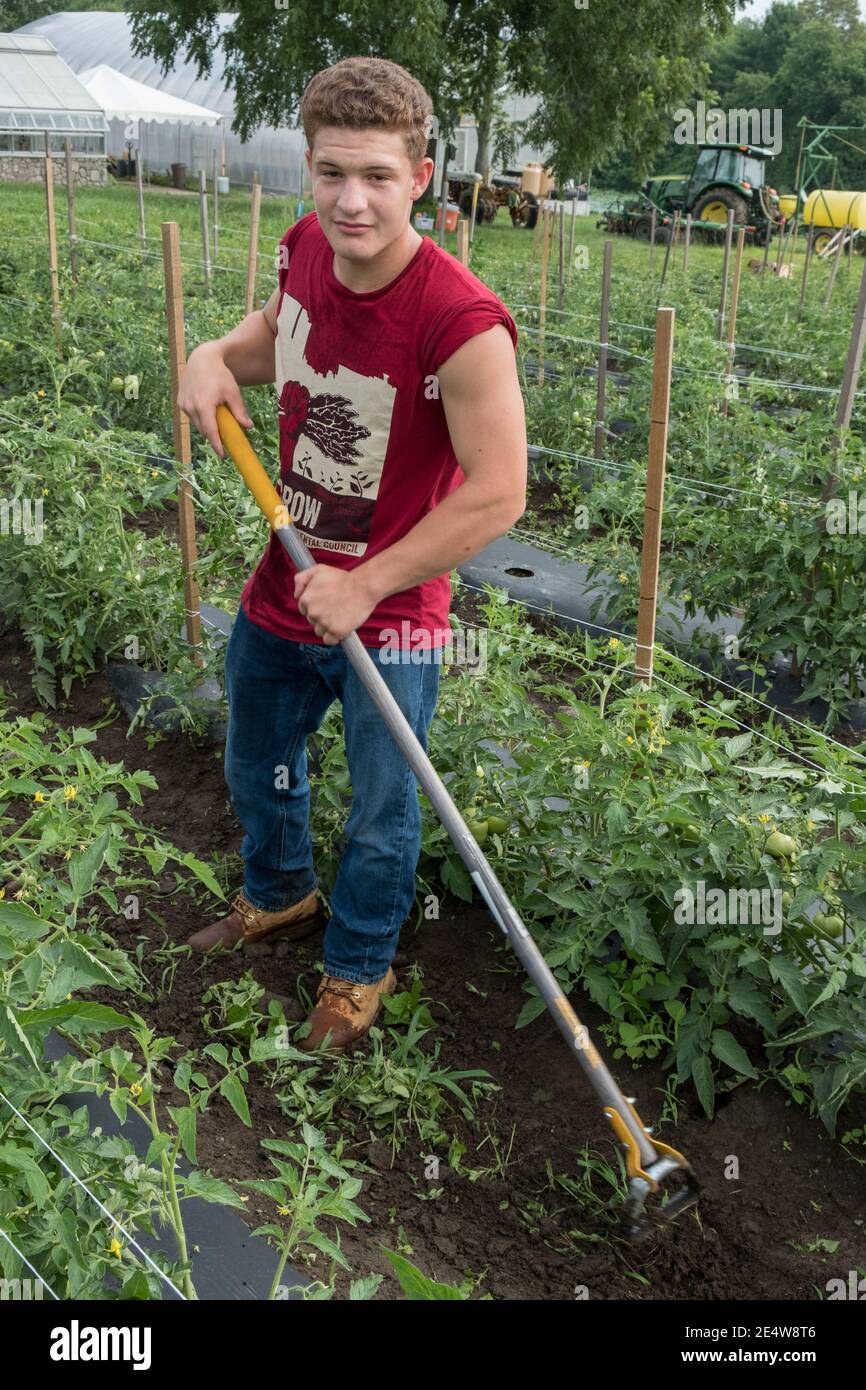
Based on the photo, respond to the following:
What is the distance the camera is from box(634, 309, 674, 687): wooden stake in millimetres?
3033

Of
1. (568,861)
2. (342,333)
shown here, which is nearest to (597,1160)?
(568,861)

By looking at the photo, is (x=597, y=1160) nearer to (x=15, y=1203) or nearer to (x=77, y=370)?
(x=15, y=1203)

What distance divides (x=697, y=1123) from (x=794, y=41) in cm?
4590

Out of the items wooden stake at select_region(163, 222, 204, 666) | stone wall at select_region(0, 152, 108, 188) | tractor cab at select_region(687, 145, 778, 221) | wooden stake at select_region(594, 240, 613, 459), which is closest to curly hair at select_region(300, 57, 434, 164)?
wooden stake at select_region(163, 222, 204, 666)

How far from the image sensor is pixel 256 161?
2859 centimetres

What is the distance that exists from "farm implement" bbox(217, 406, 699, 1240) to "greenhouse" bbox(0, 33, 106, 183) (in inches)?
981

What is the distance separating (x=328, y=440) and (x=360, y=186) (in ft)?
1.48

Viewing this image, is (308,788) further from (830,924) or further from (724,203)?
(724,203)

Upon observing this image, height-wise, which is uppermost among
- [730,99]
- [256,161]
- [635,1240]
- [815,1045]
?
[730,99]

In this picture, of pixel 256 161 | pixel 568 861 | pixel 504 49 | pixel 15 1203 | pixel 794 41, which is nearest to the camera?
pixel 15 1203

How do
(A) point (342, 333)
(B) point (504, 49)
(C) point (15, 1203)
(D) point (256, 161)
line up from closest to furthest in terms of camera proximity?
(C) point (15, 1203) < (A) point (342, 333) < (B) point (504, 49) < (D) point (256, 161)

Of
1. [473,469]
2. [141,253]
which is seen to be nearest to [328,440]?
[473,469]

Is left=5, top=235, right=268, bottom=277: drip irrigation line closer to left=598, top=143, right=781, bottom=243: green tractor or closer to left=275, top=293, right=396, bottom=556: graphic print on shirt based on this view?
left=275, top=293, right=396, bottom=556: graphic print on shirt

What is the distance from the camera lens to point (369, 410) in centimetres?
229
